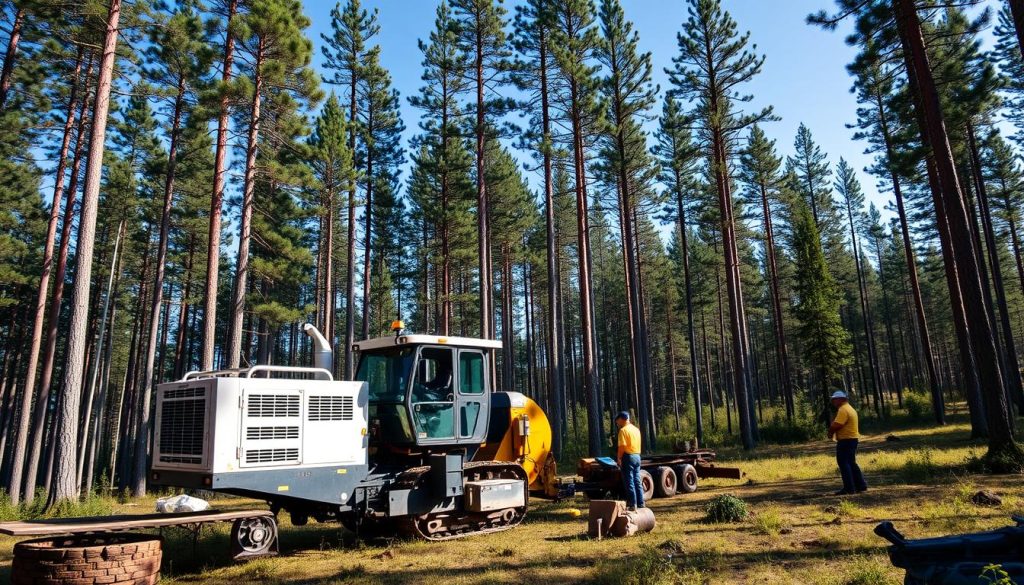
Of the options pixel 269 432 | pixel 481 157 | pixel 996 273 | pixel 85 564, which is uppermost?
pixel 481 157

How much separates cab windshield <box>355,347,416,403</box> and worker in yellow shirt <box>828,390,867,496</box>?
7.39m

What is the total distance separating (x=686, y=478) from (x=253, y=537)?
910cm

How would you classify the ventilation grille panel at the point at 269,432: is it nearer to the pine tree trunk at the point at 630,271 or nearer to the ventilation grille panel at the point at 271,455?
the ventilation grille panel at the point at 271,455

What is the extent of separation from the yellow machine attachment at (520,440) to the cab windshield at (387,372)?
80.3 inches

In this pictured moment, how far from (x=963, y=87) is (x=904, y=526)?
70.5 feet

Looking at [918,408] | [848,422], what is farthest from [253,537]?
[918,408]

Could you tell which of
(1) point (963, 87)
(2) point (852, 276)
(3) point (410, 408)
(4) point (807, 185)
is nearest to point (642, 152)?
(1) point (963, 87)

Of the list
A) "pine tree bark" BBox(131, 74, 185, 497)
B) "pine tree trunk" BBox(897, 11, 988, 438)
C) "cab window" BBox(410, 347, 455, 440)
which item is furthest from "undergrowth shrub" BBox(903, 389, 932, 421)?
"pine tree bark" BBox(131, 74, 185, 497)

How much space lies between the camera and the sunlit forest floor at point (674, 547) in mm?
6195

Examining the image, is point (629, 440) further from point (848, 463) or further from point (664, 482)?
point (848, 463)

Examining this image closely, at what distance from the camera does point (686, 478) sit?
1267 cm

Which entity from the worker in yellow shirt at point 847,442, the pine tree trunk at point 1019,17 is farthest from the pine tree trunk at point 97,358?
the pine tree trunk at point 1019,17

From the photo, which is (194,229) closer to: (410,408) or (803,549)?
(410,408)

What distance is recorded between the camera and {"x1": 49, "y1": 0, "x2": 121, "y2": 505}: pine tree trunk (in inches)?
474
